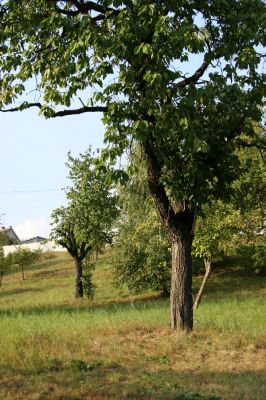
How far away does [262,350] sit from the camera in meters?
9.34

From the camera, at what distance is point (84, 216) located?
1276 inches

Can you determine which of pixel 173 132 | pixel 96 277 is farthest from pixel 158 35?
pixel 96 277

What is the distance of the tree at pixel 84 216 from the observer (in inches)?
1267

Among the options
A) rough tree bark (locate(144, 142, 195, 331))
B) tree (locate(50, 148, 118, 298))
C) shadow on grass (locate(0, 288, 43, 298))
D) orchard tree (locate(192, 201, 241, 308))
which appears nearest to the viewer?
rough tree bark (locate(144, 142, 195, 331))

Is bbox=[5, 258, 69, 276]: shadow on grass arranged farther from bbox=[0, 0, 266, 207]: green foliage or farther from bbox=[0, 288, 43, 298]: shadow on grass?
bbox=[0, 0, 266, 207]: green foliage

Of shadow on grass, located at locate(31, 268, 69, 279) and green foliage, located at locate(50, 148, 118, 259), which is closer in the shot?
green foliage, located at locate(50, 148, 118, 259)

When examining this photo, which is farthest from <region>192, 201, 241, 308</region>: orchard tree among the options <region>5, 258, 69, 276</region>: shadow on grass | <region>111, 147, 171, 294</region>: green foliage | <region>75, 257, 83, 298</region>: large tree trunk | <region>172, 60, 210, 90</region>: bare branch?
<region>5, 258, 69, 276</region>: shadow on grass

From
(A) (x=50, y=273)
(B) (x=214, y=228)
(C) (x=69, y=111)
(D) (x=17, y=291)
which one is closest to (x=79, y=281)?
(D) (x=17, y=291)

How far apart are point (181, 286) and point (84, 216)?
73.1ft

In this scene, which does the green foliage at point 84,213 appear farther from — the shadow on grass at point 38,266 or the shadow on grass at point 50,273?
the shadow on grass at point 38,266

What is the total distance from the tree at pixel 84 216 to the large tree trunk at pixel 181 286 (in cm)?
2104

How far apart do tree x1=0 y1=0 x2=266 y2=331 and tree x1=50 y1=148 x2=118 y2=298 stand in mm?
21306

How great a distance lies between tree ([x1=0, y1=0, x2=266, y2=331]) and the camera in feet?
26.8

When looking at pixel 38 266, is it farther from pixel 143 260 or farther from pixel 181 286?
pixel 181 286
